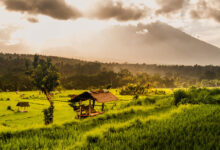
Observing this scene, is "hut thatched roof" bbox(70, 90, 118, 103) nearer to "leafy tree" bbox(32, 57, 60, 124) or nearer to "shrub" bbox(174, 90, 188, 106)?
"shrub" bbox(174, 90, 188, 106)

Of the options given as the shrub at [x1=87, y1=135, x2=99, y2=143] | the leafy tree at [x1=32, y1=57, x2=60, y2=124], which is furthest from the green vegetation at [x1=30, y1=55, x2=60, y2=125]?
the shrub at [x1=87, y1=135, x2=99, y2=143]

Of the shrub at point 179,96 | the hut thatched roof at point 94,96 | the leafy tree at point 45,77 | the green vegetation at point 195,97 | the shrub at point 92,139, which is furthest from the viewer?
the leafy tree at point 45,77

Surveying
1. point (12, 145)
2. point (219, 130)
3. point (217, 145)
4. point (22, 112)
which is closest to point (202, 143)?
point (217, 145)

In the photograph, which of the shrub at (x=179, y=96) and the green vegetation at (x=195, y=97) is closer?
the green vegetation at (x=195, y=97)

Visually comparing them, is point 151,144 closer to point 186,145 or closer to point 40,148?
point 186,145

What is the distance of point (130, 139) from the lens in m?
5.43

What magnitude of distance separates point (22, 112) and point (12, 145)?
48.1 meters

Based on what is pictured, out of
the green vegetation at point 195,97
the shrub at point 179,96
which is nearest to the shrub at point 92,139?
the green vegetation at point 195,97

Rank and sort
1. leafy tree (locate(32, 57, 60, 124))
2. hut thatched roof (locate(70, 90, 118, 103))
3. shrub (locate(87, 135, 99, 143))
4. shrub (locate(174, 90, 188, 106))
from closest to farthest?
shrub (locate(87, 135, 99, 143))
shrub (locate(174, 90, 188, 106))
hut thatched roof (locate(70, 90, 118, 103))
leafy tree (locate(32, 57, 60, 124))

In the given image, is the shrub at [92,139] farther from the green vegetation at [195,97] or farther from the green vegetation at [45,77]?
the green vegetation at [45,77]

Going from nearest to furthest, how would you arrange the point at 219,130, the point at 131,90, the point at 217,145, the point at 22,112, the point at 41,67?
the point at 217,145 < the point at 219,130 < the point at 22,112 < the point at 41,67 < the point at 131,90

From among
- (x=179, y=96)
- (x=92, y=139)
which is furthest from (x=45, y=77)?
(x=92, y=139)

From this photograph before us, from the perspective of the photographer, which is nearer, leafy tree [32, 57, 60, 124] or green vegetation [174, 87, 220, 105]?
green vegetation [174, 87, 220, 105]

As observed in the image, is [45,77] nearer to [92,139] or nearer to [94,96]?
[94,96]
